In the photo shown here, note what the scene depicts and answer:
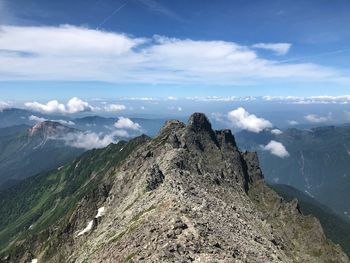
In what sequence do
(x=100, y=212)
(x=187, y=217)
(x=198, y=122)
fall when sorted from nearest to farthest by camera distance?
(x=187, y=217)
(x=100, y=212)
(x=198, y=122)

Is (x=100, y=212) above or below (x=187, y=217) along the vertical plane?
below

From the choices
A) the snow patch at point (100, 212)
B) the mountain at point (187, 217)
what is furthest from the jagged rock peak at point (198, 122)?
the snow patch at point (100, 212)

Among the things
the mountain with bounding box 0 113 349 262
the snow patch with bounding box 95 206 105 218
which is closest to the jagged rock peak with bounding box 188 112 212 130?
the mountain with bounding box 0 113 349 262

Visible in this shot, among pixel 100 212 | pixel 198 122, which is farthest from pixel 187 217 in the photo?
pixel 198 122

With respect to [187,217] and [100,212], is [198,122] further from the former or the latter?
[187,217]

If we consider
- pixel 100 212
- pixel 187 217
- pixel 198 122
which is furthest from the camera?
pixel 198 122

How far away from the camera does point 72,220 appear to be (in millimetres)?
168000

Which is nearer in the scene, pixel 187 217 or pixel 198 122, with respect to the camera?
pixel 187 217

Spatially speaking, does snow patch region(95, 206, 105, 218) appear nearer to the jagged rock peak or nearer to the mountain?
the mountain

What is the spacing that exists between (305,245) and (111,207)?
71.7 metres

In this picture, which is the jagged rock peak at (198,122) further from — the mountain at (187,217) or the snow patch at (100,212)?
the snow patch at (100,212)

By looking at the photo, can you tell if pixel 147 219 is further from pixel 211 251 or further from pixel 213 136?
pixel 213 136

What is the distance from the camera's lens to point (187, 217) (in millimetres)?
83125

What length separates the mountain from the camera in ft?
252
